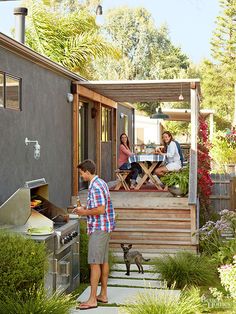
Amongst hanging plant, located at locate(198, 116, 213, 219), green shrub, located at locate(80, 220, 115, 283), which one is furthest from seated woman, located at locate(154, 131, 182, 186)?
green shrub, located at locate(80, 220, 115, 283)

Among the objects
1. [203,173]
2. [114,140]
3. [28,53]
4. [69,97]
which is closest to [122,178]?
[203,173]

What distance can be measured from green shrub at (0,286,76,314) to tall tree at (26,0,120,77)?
13.1m

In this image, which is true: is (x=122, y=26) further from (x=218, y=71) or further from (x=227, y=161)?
(x=227, y=161)

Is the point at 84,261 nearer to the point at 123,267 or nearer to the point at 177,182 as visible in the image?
the point at 123,267

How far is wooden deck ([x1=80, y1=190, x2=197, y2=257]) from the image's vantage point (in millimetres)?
10055

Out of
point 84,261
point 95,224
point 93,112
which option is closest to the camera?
point 95,224

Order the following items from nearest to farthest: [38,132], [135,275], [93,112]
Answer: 1. [135,275]
2. [38,132]
3. [93,112]

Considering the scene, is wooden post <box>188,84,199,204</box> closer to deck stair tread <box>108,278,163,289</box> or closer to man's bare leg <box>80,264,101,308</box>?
deck stair tread <box>108,278,163,289</box>

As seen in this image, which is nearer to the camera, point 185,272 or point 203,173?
point 185,272

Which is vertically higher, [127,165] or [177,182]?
[127,165]

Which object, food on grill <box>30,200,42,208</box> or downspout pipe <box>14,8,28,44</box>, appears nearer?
food on grill <box>30,200,42,208</box>

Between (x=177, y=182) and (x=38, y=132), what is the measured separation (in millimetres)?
3077

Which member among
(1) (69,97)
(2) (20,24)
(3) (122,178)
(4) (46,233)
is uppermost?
(2) (20,24)

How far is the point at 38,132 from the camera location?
9.27 metres
